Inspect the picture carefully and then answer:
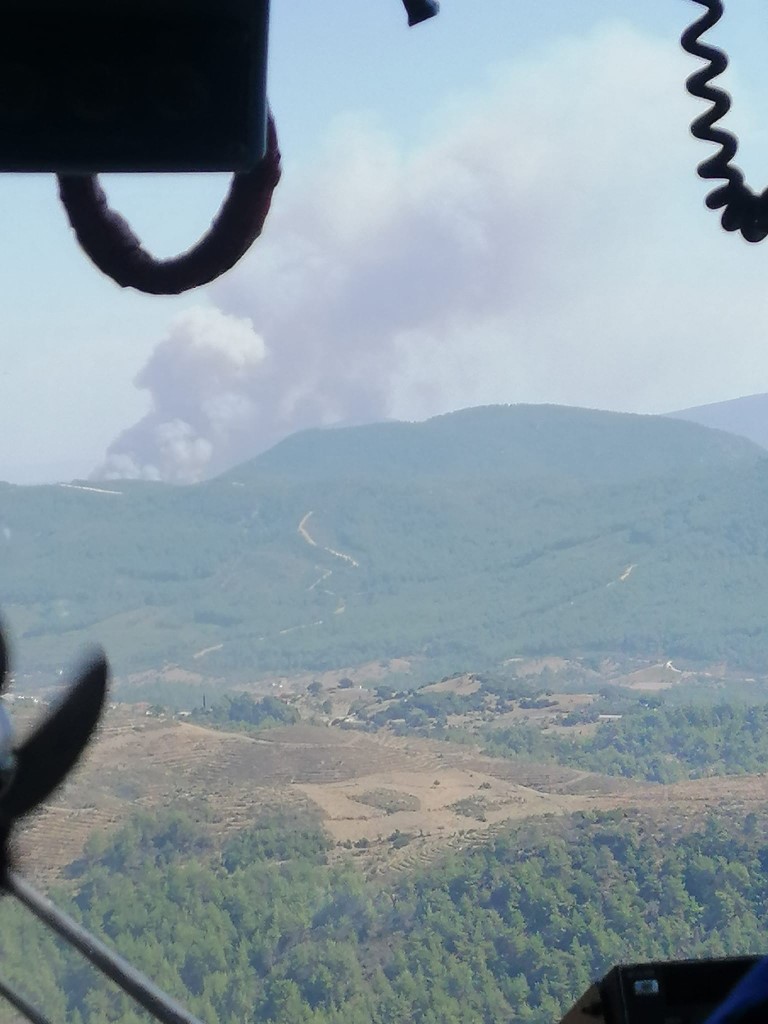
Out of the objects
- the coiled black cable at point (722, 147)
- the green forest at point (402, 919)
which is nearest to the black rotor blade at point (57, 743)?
the coiled black cable at point (722, 147)

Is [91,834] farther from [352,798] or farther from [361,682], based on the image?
[361,682]

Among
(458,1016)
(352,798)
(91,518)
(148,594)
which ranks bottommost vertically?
(458,1016)

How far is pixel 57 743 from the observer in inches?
171

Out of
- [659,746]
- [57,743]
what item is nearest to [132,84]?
[57,743]

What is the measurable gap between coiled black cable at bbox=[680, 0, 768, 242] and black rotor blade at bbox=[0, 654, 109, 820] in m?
2.80

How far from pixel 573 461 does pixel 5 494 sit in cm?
6269

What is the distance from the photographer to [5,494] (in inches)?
4774

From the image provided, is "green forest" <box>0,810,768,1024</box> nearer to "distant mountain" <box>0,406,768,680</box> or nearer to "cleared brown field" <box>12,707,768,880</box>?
"cleared brown field" <box>12,707,768,880</box>

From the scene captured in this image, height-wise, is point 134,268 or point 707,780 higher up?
point 134,268

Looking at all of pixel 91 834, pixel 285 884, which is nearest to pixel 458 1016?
pixel 285 884

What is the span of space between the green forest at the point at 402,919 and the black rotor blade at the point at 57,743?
138 ft

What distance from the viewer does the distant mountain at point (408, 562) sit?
108312 mm

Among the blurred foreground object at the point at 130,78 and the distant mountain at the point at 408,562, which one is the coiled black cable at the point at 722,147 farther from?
the distant mountain at the point at 408,562

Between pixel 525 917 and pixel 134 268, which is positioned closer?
pixel 134 268
